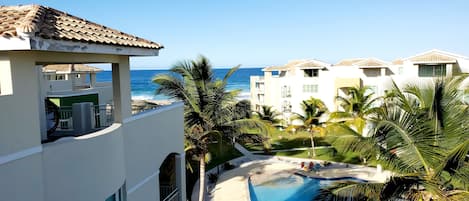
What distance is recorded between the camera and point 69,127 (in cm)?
1162

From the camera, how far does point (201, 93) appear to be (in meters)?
18.1

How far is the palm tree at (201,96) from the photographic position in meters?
17.9

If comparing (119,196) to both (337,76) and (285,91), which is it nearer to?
(337,76)

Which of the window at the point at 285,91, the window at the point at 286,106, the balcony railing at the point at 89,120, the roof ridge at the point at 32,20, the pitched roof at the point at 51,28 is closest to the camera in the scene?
the roof ridge at the point at 32,20

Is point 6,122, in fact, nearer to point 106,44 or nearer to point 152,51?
point 106,44

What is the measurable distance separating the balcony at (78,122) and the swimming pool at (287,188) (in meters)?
13.8

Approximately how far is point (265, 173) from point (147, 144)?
57.0 ft

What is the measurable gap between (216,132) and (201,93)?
2.07 metres

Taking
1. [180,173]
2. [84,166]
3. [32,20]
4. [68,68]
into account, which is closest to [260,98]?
[68,68]

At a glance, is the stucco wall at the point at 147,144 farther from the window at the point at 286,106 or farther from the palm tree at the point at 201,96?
the window at the point at 286,106

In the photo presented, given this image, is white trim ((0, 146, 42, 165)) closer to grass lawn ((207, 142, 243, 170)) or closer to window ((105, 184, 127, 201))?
window ((105, 184, 127, 201))

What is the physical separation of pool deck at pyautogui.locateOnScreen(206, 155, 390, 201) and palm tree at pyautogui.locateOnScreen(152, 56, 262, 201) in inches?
231

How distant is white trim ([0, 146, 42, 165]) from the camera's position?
5.90m

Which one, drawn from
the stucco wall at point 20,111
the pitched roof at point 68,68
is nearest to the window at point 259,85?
the pitched roof at point 68,68
